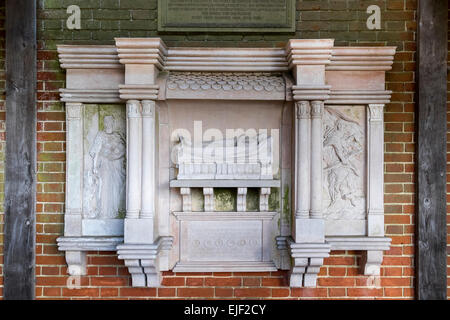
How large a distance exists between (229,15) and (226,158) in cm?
105

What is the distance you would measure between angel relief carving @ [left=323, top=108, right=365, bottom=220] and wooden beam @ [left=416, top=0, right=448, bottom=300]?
42 cm

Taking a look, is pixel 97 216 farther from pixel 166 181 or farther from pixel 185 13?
pixel 185 13

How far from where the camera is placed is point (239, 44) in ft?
8.85

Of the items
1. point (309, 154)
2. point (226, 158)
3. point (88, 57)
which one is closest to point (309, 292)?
point (309, 154)

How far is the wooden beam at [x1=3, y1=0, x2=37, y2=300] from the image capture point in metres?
2.62

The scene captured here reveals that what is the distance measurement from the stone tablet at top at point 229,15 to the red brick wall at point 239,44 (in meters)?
0.07

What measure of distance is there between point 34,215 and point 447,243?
302 cm

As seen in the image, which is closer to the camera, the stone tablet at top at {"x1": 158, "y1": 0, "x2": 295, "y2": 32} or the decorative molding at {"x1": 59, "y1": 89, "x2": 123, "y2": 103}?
the decorative molding at {"x1": 59, "y1": 89, "x2": 123, "y2": 103}

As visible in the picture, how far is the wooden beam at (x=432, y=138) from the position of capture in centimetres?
261

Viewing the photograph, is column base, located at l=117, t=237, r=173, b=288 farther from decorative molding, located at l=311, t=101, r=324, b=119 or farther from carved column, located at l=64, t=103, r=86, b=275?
decorative molding, located at l=311, t=101, r=324, b=119

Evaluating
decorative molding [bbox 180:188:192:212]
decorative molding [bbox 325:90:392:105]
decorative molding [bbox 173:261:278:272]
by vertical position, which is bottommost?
decorative molding [bbox 173:261:278:272]

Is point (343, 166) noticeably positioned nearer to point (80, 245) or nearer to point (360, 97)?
point (360, 97)

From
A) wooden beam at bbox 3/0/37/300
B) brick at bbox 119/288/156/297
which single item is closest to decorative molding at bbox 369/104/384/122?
brick at bbox 119/288/156/297

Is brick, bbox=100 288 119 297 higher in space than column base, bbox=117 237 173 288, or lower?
lower
